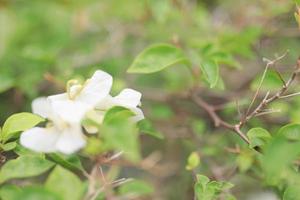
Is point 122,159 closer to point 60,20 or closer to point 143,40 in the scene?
point 143,40

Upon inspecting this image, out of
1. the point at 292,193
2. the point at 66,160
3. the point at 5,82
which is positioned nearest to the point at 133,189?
the point at 66,160

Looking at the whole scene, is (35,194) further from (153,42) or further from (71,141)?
(153,42)

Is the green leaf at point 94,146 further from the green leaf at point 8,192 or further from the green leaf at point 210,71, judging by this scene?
the green leaf at point 210,71

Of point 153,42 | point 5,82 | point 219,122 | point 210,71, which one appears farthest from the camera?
point 153,42

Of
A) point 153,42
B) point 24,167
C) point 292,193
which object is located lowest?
point 153,42

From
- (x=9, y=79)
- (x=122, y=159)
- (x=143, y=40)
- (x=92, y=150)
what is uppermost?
(x=92, y=150)

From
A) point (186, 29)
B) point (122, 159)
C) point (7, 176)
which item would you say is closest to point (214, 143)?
point (122, 159)
